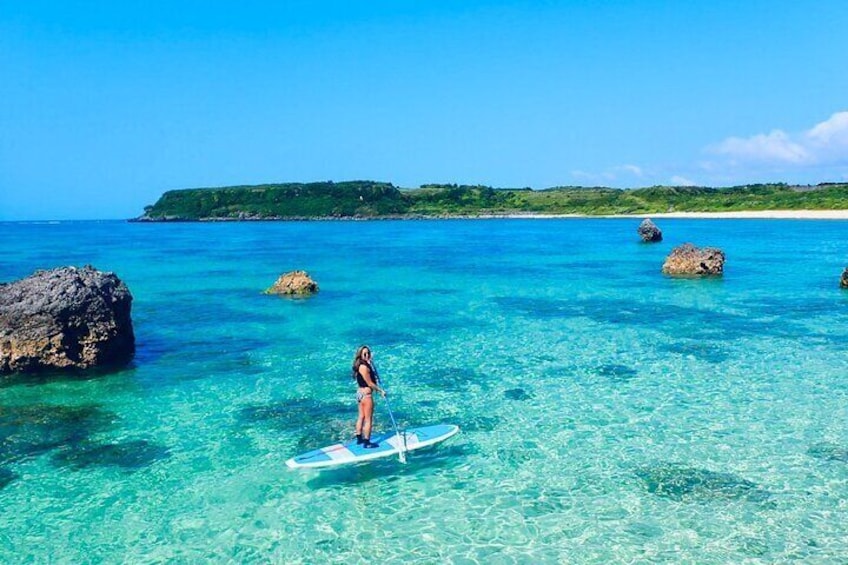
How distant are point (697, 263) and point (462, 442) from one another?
37.9 metres

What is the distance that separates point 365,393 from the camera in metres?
14.9

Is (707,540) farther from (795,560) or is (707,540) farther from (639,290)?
(639,290)

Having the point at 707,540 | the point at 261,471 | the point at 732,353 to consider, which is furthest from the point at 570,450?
the point at 732,353

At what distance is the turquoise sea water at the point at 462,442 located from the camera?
1151 centimetres

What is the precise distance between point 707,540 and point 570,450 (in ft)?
14.2

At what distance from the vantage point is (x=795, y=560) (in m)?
10.6

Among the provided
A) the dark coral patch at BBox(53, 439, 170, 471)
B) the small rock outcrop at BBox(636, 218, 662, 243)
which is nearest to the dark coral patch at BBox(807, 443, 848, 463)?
the dark coral patch at BBox(53, 439, 170, 471)

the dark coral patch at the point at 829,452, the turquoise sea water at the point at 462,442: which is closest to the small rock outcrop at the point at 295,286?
the turquoise sea water at the point at 462,442

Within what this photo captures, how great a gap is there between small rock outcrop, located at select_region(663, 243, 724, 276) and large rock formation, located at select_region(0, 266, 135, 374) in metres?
39.3

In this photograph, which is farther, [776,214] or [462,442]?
[776,214]

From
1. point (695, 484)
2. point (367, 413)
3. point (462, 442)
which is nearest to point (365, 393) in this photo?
point (367, 413)

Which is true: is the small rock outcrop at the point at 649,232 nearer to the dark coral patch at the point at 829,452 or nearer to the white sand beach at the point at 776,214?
the white sand beach at the point at 776,214

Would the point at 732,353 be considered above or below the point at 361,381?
below

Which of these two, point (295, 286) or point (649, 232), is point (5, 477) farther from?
point (649, 232)
